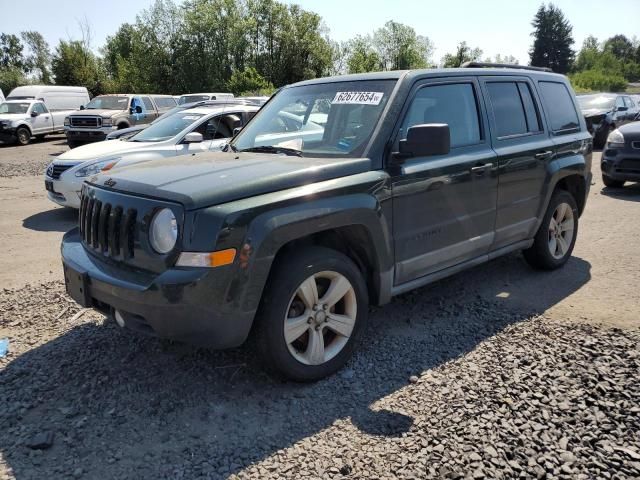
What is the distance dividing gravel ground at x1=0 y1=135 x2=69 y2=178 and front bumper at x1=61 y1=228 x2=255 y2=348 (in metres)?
12.3

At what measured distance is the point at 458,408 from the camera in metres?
3.02

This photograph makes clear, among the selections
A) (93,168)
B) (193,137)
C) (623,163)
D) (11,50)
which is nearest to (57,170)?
(93,168)

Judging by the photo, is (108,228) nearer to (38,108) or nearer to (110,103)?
(110,103)

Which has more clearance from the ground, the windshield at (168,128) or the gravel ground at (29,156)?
the windshield at (168,128)

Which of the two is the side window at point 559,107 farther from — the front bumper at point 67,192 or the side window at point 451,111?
the front bumper at point 67,192

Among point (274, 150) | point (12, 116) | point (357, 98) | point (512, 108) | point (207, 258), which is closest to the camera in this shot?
point (207, 258)

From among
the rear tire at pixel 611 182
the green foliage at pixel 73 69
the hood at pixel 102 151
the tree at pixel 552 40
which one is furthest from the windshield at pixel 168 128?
the tree at pixel 552 40

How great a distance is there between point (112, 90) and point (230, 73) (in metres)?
10.3

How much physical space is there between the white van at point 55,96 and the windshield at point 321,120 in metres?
23.4

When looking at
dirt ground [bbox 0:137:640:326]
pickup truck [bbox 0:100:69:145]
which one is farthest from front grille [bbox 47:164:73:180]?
pickup truck [bbox 0:100:69:145]

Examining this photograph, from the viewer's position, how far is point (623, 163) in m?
9.51

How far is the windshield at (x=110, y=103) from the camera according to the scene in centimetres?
1902

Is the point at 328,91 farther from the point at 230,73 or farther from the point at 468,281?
the point at 230,73

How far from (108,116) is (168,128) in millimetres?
9896
